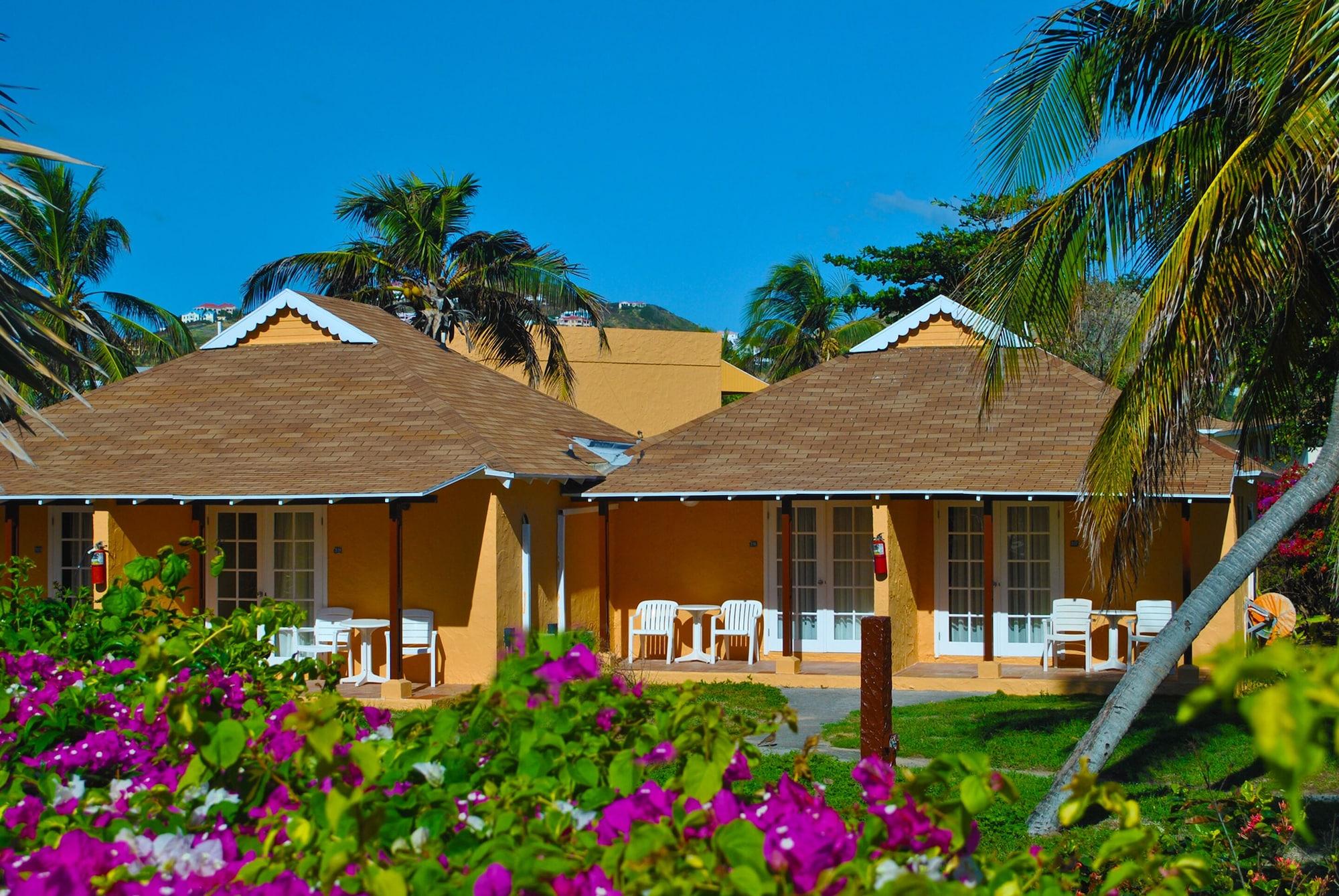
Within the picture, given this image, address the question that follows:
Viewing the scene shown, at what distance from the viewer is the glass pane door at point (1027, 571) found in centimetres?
1722

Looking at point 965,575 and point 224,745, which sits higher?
point 224,745

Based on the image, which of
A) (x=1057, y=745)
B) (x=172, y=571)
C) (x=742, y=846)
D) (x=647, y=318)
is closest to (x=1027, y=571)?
(x=1057, y=745)

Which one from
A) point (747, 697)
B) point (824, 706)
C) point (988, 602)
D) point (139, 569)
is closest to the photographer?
point (139, 569)

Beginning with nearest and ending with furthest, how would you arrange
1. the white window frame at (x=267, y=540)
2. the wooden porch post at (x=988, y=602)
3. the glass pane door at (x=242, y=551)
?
the wooden porch post at (x=988, y=602) → the white window frame at (x=267, y=540) → the glass pane door at (x=242, y=551)

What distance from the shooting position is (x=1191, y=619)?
8094 mm

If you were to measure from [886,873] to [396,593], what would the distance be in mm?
12965

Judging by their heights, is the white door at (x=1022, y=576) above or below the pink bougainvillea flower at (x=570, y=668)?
below

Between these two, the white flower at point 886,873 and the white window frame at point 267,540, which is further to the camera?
the white window frame at point 267,540

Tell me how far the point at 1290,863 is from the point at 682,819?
463cm

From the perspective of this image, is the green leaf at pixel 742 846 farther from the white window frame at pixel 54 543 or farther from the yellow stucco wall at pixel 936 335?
the yellow stucco wall at pixel 936 335

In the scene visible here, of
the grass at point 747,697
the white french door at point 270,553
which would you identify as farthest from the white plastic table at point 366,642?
the grass at point 747,697

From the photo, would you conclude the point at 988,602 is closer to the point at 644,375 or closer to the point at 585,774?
the point at 585,774

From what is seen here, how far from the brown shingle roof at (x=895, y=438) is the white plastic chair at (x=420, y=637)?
9.48 feet

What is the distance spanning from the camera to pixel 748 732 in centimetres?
323
